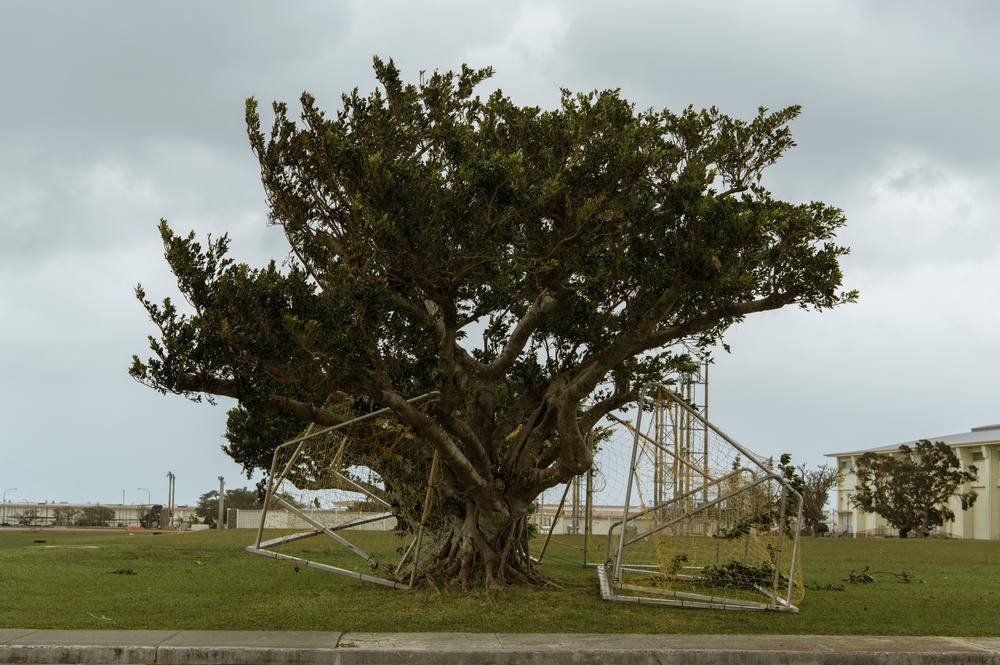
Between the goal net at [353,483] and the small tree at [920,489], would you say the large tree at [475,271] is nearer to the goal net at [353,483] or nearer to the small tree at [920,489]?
the goal net at [353,483]

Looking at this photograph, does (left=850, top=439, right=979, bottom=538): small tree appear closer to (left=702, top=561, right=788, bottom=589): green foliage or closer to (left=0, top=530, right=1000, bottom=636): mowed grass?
(left=0, top=530, right=1000, bottom=636): mowed grass

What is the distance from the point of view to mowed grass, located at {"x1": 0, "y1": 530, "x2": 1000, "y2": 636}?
1368 centimetres

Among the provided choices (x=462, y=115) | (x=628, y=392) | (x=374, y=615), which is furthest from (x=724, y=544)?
(x=462, y=115)

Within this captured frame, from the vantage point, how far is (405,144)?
56.4 feet

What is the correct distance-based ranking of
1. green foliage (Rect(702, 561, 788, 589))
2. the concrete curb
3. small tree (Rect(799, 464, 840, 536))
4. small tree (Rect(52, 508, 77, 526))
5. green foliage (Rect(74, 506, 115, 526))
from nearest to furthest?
1. the concrete curb
2. green foliage (Rect(702, 561, 788, 589))
3. small tree (Rect(799, 464, 840, 536))
4. small tree (Rect(52, 508, 77, 526))
5. green foliage (Rect(74, 506, 115, 526))

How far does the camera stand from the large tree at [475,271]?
1355cm

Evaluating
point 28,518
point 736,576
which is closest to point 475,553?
point 736,576

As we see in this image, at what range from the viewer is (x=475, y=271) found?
14.4m

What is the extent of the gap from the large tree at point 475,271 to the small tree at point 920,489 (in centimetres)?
5544

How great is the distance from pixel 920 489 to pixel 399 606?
196 ft

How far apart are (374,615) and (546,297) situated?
18.1 ft

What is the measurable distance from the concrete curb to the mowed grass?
3.33ft

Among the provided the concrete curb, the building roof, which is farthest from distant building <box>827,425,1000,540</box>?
the concrete curb

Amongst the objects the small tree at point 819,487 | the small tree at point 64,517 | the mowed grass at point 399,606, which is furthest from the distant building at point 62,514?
the mowed grass at point 399,606
